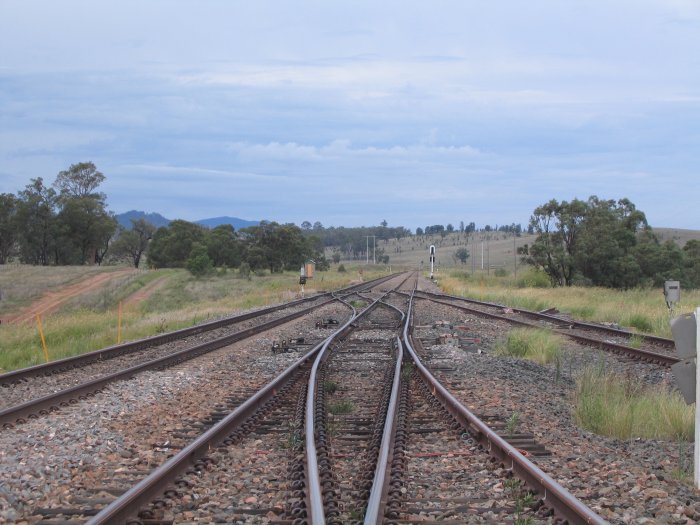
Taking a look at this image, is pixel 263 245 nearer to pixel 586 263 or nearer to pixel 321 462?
pixel 586 263

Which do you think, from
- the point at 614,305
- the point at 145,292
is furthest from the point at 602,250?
the point at 145,292

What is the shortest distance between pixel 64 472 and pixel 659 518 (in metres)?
4.70

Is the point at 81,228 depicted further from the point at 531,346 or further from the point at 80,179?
the point at 531,346

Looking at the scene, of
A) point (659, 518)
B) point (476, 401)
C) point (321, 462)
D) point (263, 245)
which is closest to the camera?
Result: point (659, 518)

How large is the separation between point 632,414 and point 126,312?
2663 centimetres

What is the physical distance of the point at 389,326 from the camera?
21.3 meters

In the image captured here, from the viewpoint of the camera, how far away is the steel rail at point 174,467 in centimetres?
512

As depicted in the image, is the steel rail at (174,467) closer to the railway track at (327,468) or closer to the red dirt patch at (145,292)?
the railway track at (327,468)

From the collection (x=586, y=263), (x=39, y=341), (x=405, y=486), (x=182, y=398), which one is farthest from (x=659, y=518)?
(x=586, y=263)

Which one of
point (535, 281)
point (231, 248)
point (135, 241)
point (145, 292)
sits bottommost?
point (145, 292)

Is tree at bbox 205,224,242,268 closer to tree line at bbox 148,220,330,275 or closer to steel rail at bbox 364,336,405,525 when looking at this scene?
tree line at bbox 148,220,330,275

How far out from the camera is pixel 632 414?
8664mm

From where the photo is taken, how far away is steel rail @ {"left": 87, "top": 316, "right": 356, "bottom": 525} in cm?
512

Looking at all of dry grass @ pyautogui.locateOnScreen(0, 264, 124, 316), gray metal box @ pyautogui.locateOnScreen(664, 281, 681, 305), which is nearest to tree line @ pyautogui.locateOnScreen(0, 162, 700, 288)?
dry grass @ pyautogui.locateOnScreen(0, 264, 124, 316)
